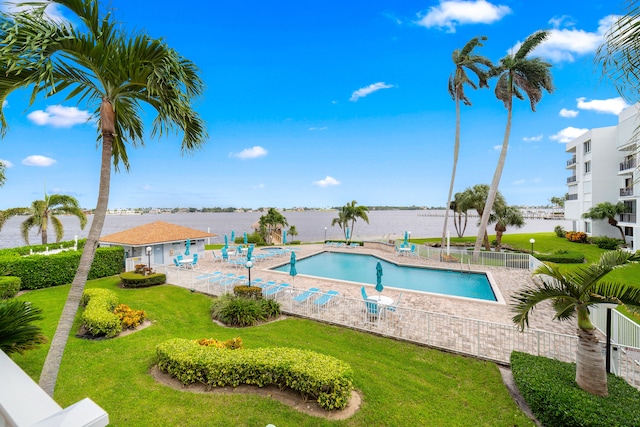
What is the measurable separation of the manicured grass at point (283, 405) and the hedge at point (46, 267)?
749 cm

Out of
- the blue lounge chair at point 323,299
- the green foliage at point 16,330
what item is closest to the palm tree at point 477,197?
the blue lounge chair at point 323,299

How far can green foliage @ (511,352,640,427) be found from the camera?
4473mm

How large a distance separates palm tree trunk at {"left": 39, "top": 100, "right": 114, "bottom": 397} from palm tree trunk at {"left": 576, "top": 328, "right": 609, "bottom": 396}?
28.9 ft

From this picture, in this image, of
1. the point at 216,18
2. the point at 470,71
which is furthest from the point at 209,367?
the point at 470,71

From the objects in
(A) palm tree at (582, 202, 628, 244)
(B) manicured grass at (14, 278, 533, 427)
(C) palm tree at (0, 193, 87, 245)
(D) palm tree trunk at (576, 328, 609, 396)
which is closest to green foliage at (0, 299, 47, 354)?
(B) manicured grass at (14, 278, 533, 427)

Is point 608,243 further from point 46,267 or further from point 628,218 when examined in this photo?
point 46,267

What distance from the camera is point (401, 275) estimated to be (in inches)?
762

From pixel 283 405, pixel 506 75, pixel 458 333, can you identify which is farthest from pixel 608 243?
pixel 283 405

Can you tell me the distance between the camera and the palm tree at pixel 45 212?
22.3 m

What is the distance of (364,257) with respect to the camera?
26.5m

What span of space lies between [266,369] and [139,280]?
12806mm

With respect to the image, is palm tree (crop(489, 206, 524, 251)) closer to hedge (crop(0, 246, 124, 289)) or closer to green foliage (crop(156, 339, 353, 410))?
green foliage (crop(156, 339, 353, 410))

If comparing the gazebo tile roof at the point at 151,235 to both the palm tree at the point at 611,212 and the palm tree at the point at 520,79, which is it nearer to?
the palm tree at the point at 520,79

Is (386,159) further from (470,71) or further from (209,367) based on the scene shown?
(209,367)
